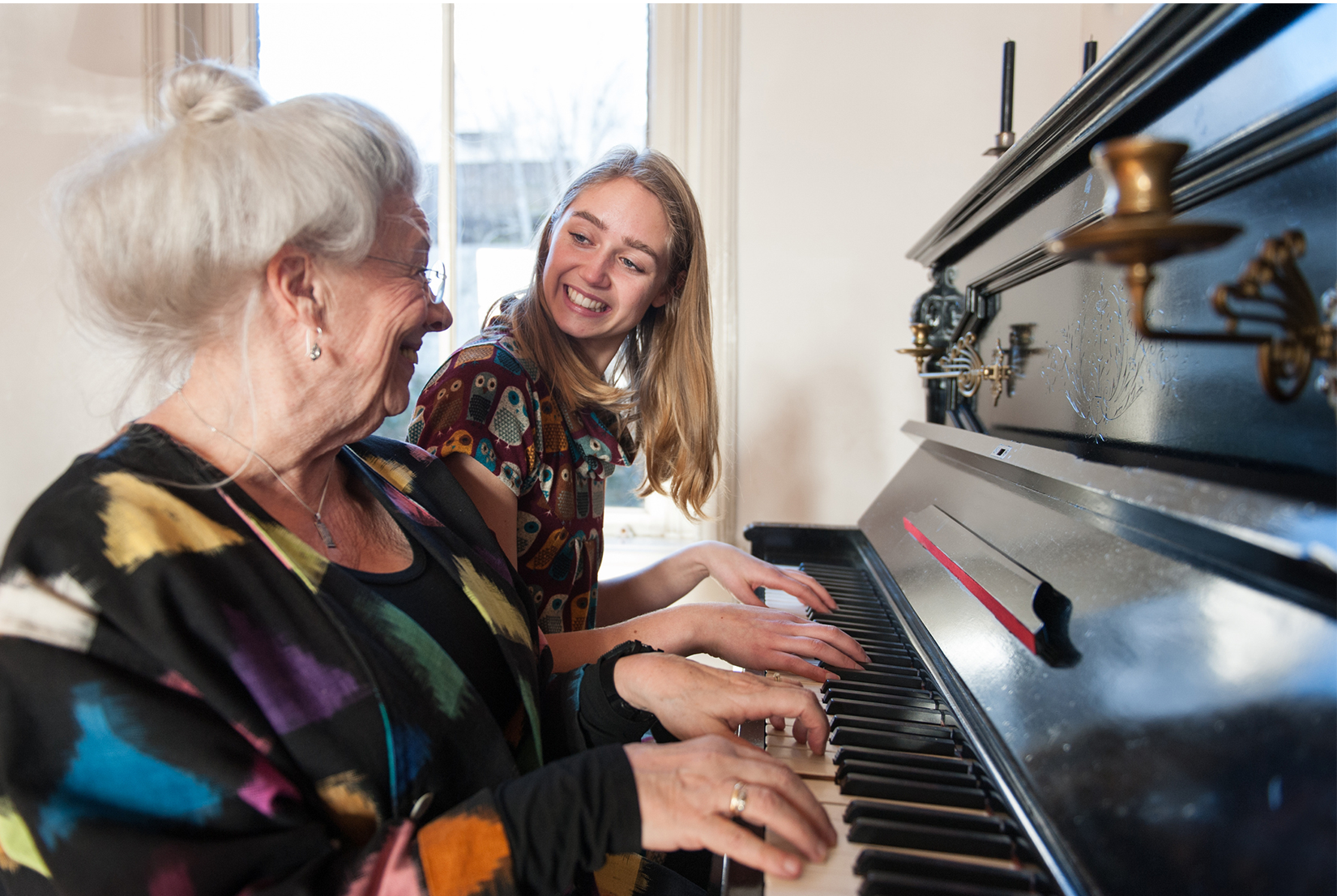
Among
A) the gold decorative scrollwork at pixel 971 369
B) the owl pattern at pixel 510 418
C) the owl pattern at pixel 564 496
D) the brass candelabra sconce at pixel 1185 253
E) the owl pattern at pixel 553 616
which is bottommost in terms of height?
the owl pattern at pixel 553 616

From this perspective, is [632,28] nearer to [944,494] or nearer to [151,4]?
[151,4]

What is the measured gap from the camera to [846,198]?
265 cm

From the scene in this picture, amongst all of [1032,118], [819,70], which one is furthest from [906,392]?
[819,70]

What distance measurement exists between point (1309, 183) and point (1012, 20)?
7.35ft

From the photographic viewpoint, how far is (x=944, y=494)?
147cm

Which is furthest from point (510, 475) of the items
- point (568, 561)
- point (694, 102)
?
point (694, 102)

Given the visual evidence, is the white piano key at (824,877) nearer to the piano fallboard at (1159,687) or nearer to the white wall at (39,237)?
the piano fallboard at (1159,687)

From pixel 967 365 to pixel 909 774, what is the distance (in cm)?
105

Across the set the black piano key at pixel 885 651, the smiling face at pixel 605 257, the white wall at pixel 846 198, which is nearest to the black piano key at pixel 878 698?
the black piano key at pixel 885 651

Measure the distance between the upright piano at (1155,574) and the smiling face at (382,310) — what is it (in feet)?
1.92

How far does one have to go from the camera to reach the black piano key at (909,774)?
31.9 inches

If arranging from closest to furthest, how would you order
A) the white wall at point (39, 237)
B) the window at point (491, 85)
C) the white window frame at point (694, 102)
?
the white wall at point (39, 237) → the white window frame at point (694, 102) → the window at point (491, 85)

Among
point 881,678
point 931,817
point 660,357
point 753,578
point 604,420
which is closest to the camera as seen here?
point 931,817

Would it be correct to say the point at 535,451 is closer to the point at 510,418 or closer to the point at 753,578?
the point at 510,418
